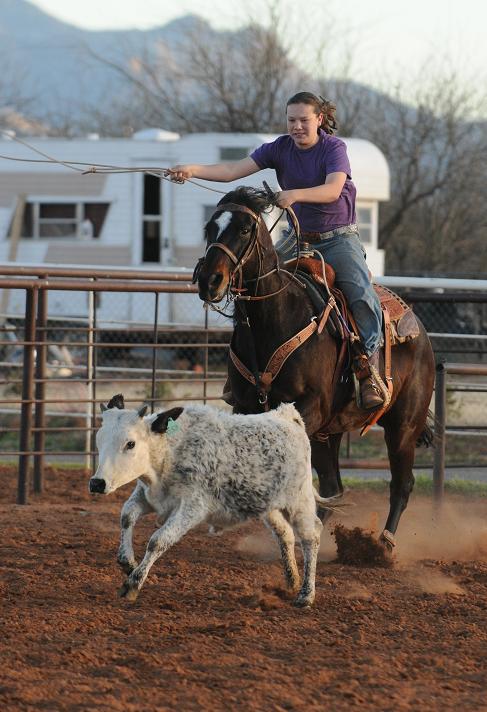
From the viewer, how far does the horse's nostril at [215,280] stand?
569 centimetres

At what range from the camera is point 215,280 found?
5.71 m

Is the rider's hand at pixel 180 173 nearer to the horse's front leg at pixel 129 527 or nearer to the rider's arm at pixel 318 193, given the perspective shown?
the rider's arm at pixel 318 193

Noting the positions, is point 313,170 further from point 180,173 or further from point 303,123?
point 180,173

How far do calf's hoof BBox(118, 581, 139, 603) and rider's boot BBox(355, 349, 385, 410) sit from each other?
76.6 inches

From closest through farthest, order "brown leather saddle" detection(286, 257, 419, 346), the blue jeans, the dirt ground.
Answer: the dirt ground < "brown leather saddle" detection(286, 257, 419, 346) < the blue jeans

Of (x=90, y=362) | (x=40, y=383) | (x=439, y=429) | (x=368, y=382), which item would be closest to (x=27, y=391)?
(x=40, y=383)

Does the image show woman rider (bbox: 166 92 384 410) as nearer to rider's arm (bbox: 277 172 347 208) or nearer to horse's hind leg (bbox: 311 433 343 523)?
rider's arm (bbox: 277 172 347 208)

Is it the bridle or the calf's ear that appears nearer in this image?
the calf's ear

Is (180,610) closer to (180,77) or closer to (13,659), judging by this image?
(13,659)

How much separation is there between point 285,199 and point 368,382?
51.3 inches

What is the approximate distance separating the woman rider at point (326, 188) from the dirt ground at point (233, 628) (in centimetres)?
123

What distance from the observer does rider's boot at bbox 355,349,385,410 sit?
6762 millimetres

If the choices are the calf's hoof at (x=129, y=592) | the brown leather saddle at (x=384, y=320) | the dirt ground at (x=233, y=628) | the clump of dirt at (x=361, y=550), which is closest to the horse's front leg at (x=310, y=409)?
the brown leather saddle at (x=384, y=320)

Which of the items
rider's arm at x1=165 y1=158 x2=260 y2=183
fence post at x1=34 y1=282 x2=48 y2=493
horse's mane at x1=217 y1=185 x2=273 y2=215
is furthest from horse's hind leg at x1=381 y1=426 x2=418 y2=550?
fence post at x1=34 y1=282 x2=48 y2=493
